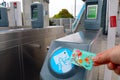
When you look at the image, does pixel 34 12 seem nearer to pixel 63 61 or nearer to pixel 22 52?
pixel 22 52

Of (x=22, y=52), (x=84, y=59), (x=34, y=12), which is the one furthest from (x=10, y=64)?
(x=34, y=12)

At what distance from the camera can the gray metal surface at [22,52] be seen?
1.34 m

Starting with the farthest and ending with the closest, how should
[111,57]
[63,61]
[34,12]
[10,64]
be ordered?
1. [34,12]
2. [10,64]
3. [63,61]
4. [111,57]

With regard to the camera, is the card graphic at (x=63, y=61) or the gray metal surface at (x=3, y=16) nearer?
the card graphic at (x=63, y=61)

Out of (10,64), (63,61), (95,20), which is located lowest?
(10,64)

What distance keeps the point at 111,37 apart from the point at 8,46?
1.10 meters

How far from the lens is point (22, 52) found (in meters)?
1.60

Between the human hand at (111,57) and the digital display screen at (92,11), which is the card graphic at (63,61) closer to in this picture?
the human hand at (111,57)

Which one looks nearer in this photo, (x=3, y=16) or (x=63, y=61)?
(x=63, y=61)

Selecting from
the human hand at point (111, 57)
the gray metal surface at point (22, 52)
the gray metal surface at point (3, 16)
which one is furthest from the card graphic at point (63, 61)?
the gray metal surface at point (3, 16)

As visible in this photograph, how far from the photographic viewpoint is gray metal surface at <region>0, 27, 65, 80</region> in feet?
4.39

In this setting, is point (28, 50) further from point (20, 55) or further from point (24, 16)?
point (24, 16)

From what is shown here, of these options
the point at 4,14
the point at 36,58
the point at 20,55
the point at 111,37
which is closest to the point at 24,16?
the point at 4,14

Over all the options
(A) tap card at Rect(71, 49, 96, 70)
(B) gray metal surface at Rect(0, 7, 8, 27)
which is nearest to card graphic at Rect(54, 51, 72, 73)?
(A) tap card at Rect(71, 49, 96, 70)
